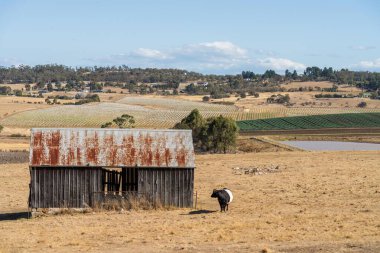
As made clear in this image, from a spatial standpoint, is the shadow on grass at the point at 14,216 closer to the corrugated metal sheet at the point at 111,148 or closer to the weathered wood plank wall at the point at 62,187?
the weathered wood plank wall at the point at 62,187

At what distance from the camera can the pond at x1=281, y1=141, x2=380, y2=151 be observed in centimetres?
7560

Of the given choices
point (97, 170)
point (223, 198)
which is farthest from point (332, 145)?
point (97, 170)

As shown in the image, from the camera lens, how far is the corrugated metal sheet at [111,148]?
3375 centimetres

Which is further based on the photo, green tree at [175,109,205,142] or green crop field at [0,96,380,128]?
green crop field at [0,96,380,128]

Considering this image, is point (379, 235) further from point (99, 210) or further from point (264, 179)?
point (264, 179)

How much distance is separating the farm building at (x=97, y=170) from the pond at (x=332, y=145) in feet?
140

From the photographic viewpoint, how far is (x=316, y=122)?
12331 centimetres

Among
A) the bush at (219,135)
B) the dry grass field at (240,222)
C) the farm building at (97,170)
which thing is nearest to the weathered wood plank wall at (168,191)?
the farm building at (97,170)

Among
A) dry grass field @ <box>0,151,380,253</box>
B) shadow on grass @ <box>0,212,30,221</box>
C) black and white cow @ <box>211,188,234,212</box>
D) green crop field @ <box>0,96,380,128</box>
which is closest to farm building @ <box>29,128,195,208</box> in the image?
shadow on grass @ <box>0,212,30,221</box>

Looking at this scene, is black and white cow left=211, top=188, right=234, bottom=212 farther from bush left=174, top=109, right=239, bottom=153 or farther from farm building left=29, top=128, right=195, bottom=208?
bush left=174, top=109, right=239, bottom=153

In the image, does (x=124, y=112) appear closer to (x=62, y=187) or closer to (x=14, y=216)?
(x=14, y=216)

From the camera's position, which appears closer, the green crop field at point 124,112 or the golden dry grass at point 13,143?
the golden dry grass at point 13,143

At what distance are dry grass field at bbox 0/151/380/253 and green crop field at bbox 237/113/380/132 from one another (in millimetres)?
66040

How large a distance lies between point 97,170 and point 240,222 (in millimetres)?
9301
